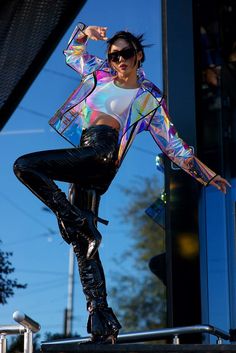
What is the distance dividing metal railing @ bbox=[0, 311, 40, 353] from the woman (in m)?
0.32

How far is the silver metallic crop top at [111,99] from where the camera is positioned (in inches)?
180

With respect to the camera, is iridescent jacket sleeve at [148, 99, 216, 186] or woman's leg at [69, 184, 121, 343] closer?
woman's leg at [69, 184, 121, 343]

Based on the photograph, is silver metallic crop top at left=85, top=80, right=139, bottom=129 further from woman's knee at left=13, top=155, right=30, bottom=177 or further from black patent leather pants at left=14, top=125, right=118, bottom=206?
woman's knee at left=13, top=155, right=30, bottom=177

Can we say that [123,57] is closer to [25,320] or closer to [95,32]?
[95,32]

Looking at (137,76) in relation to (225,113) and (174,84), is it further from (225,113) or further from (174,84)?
(225,113)

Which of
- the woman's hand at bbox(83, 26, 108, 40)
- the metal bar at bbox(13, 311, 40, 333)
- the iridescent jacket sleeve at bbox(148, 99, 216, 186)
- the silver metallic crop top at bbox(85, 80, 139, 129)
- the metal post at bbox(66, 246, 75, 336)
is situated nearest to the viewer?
the metal bar at bbox(13, 311, 40, 333)

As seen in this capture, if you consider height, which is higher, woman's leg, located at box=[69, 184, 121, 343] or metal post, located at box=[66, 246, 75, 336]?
metal post, located at box=[66, 246, 75, 336]

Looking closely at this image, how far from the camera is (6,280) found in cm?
681

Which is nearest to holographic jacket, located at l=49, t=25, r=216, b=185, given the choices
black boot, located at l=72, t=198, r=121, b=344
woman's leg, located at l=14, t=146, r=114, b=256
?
woman's leg, located at l=14, t=146, r=114, b=256

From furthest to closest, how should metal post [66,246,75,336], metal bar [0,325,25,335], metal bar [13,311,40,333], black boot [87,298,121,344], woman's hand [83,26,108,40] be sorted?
metal post [66,246,75,336], woman's hand [83,26,108,40], metal bar [0,325,25,335], black boot [87,298,121,344], metal bar [13,311,40,333]

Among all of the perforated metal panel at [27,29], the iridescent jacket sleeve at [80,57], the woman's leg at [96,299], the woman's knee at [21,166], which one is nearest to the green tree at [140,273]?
the perforated metal panel at [27,29]

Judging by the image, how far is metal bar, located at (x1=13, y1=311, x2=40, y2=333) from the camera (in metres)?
4.07

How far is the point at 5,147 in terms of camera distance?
7.02 meters

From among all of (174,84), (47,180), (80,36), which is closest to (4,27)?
(174,84)
